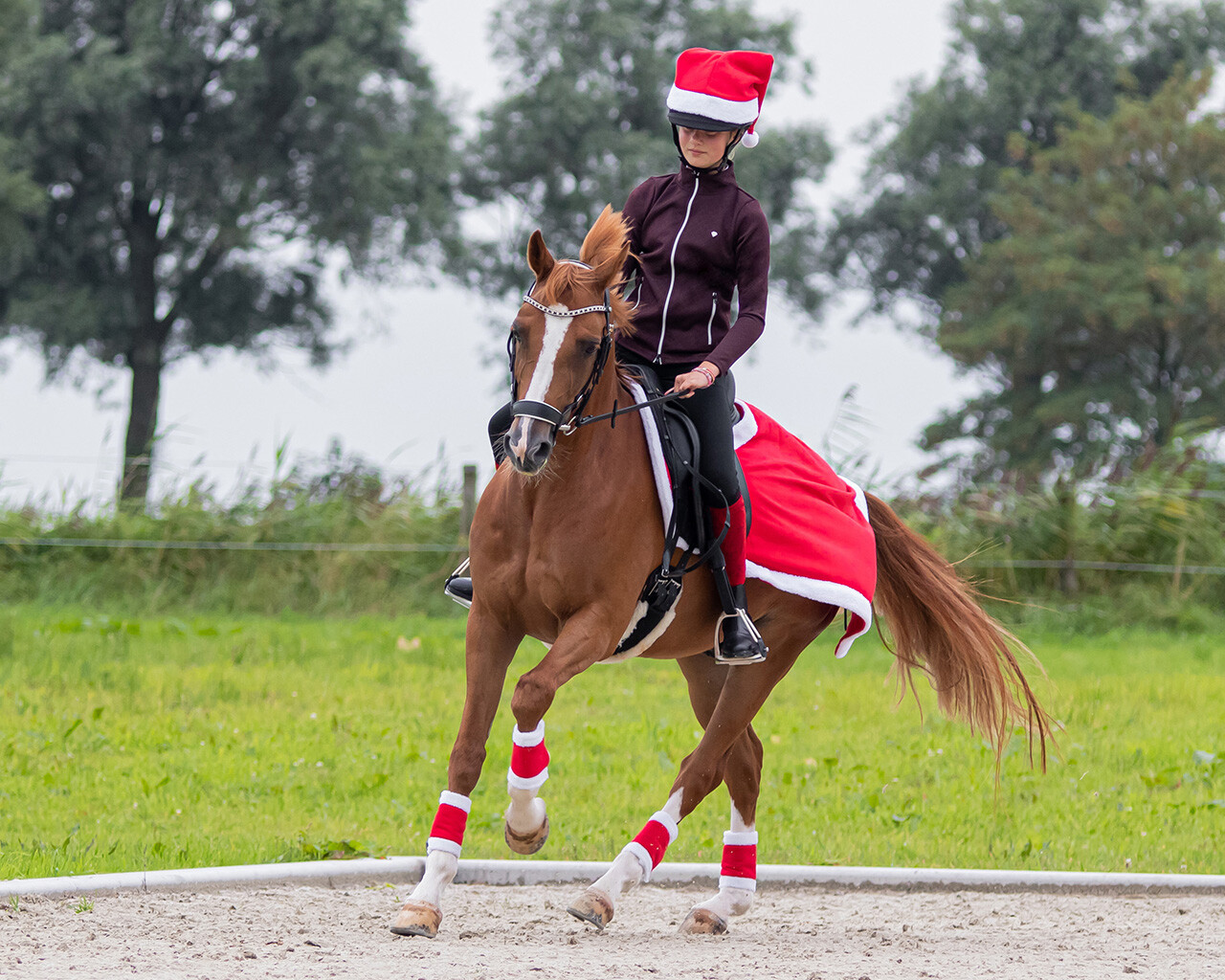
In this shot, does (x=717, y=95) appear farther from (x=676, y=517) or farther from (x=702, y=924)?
(x=702, y=924)

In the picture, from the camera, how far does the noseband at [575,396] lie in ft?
13.4

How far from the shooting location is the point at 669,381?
5.00 m

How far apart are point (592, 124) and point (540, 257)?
2917 centimetres

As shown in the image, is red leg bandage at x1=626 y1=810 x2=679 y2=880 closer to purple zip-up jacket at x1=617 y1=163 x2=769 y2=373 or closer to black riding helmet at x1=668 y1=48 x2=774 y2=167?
purple zip-up jacket at x1=617 y1=163 x2=769 y2=373

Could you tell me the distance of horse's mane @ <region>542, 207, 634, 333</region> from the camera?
4.26 metres

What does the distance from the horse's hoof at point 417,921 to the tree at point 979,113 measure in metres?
31.1

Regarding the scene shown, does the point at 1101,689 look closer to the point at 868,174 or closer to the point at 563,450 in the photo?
the point at 563,450

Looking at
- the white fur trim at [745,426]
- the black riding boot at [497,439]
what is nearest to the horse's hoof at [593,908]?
the black riding boot at [497,439]

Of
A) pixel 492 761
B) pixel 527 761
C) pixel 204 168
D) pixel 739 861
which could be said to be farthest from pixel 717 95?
pixel 204 168

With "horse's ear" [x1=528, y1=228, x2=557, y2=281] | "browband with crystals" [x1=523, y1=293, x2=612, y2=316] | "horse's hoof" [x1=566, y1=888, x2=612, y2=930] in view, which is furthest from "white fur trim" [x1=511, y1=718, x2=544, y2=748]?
"horse's ear" [x1=528, y1=228, x2=557, y2=281]

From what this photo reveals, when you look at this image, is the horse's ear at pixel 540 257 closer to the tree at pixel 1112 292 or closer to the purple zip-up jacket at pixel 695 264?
the purple zip-up jacket at pixel 695 264

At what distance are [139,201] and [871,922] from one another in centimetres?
2470

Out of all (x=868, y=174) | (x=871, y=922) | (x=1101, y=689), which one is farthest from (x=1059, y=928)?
(x=868, y=174)

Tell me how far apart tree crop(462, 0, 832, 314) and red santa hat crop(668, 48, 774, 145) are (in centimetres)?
2691
